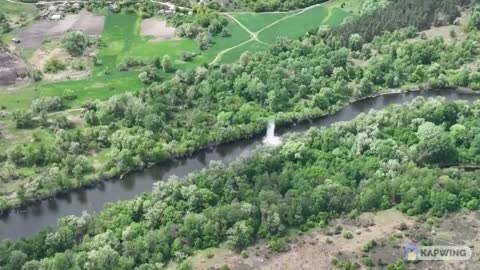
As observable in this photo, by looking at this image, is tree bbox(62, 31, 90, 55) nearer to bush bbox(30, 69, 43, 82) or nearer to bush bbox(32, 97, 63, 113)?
bush bbox(30, 69, 43, 82)

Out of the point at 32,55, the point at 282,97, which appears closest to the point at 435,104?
the point at 282,97

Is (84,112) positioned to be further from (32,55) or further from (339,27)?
(339,27)

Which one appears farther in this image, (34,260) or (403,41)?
(403,41)

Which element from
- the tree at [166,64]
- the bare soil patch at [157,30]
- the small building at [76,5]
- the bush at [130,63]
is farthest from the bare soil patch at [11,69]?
the bare soil patch at [157,30]

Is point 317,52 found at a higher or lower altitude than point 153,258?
higher

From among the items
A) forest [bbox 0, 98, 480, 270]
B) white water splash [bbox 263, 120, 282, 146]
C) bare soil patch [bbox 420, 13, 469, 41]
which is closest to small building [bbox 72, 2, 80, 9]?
white water splash [bbox 263, 120, 282, 146]

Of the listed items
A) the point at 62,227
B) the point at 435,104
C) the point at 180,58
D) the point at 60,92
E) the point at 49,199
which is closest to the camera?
the point at 62,227

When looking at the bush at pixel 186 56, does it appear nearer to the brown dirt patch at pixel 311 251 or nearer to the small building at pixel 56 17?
the small building at pixel 56 17
